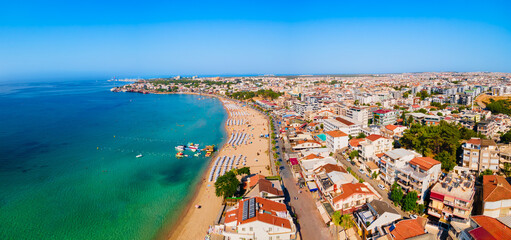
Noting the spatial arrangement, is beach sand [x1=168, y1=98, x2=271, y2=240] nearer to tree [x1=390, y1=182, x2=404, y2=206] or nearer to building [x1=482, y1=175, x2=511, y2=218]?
tree [x1=390, y1=182, x2=404, y2=206]

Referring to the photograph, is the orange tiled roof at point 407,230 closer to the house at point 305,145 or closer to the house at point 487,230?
the house at point 487,230

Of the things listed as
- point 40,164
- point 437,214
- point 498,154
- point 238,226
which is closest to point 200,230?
point 238,226

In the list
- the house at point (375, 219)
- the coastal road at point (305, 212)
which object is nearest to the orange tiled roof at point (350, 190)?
the house at point (375, 219)

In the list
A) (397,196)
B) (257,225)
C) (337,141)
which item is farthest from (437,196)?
(337,141)

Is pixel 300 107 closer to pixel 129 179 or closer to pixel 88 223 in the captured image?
pixel 129 179

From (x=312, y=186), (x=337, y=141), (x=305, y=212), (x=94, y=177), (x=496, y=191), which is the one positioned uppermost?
(x=496, y=191)

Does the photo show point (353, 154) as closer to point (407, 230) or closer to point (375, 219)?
point (375, 219)

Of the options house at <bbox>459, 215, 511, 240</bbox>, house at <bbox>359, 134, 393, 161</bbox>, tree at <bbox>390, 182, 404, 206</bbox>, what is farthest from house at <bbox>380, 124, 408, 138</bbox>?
house at <bbox>459, 215, 511, 240</bbox>
